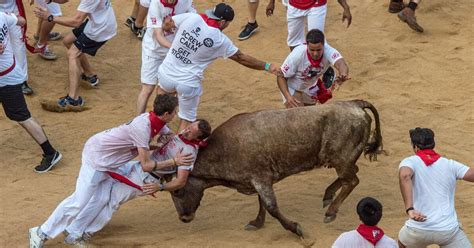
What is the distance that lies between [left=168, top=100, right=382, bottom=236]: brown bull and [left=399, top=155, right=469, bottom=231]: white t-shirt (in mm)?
2106

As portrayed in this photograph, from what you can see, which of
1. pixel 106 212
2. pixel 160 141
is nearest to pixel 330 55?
pixel 160 141

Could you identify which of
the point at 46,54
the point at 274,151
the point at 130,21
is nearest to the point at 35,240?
the point at 274,151

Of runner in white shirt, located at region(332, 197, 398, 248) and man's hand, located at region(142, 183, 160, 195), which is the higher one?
runner in white shirt, located at region(332, 197, 398, 248)

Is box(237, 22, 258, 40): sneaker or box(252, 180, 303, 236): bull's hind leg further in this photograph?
box(237, 22, 258, 40): sneaker

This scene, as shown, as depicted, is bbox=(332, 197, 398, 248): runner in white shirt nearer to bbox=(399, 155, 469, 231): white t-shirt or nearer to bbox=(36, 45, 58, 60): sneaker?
bbox=(399, 155, 469, 231): white t-shirt

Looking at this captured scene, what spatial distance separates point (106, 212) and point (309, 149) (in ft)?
8.04

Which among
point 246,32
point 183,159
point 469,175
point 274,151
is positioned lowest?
point 246,32

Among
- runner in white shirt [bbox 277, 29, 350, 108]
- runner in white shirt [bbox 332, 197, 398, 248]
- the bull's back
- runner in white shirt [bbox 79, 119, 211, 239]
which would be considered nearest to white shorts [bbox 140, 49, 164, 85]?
runner in white shirt [bbox 277, 29, 350, 108]

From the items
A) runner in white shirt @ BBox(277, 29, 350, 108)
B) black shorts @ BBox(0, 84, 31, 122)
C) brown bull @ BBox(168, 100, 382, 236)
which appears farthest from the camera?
black shorts @ BBox(0, 84, 31, 122)

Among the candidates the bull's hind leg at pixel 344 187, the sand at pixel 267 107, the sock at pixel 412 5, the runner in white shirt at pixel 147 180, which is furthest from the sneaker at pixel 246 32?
the runner in white shirt at pixel 147 180

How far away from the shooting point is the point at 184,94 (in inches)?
506

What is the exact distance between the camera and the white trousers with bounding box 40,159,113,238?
11.0 meters

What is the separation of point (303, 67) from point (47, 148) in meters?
3.60

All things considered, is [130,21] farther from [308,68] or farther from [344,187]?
[344,187]
